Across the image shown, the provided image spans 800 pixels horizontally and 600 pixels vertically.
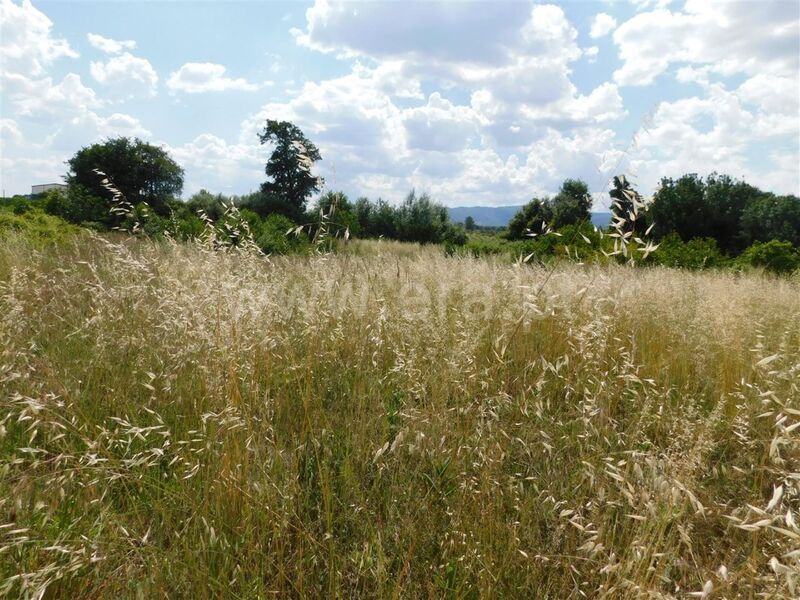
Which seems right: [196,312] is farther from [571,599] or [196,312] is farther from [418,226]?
[418,226]

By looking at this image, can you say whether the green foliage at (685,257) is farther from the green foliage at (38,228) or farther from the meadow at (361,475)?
the green foliage at (38,228)

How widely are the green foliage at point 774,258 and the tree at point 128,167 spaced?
2174 cm

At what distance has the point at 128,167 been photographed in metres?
23.3

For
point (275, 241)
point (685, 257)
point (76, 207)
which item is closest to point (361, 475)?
point (275, 241)

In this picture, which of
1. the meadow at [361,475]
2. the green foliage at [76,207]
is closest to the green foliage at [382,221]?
the green foliage at [76,207]

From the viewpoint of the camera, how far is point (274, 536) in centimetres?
154

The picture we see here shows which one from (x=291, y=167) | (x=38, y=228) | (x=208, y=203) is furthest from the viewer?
(x=208, y=203)

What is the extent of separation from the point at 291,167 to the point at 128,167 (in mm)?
23793

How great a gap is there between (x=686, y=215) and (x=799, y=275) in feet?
63.7

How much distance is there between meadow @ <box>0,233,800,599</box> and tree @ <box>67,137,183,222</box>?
22043mm

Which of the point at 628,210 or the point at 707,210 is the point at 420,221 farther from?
the point at 628,210

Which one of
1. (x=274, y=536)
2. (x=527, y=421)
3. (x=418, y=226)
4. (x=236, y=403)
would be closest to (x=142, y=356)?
(x=236, y=403)

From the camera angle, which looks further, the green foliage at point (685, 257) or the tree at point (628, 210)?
the green foliage at point (685, 257)

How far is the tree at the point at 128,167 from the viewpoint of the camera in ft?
73.8
